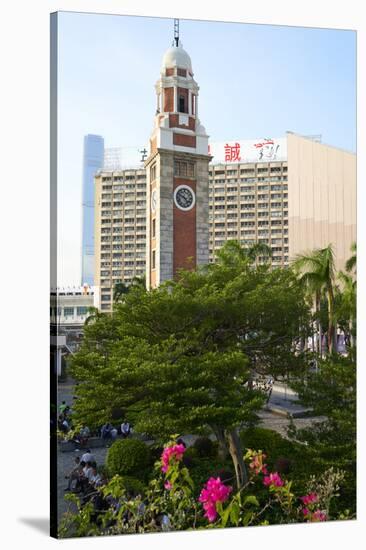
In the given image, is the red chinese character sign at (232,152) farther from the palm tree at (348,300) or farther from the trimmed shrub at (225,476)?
the trimmed shrub at (225,476)

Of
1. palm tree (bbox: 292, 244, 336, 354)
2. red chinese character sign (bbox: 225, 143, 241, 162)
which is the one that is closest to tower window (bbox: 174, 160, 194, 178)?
red chinese character sign (bbox: 225, 143, 241, 162)

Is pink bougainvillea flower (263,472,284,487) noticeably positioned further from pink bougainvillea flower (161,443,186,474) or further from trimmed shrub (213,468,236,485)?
pink bougainvillea flower (161,443,186,474)

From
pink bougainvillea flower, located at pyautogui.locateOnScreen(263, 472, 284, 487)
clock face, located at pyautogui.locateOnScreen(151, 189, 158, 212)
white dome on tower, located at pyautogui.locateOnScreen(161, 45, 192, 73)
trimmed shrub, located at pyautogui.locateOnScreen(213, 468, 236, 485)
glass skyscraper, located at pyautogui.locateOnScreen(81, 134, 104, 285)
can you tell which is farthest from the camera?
clock face, located at pyautogui.locateOnScreen(151, 189, 158, 212)

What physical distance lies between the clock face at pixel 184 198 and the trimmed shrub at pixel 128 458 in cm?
286

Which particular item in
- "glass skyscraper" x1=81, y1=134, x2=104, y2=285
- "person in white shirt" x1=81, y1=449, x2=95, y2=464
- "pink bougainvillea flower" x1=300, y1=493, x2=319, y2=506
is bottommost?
"pink bougainvillea flower" x1=300, y1=493, x2=319, y2=506

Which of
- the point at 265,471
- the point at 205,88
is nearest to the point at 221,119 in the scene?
the point at 205,88

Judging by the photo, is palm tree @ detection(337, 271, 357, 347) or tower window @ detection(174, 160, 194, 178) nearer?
tower window @ detection(174, 160, 194, 178)

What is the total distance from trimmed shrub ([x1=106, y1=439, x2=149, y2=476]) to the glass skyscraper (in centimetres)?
199

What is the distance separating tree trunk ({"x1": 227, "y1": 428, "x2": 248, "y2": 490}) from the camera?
8742 mm

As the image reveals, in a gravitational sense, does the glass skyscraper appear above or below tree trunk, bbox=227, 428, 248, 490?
above

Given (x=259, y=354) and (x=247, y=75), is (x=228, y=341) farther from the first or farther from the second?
(x=247, y=75)

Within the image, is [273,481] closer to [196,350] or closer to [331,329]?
[196,350]

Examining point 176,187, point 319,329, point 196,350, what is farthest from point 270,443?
point 176,187

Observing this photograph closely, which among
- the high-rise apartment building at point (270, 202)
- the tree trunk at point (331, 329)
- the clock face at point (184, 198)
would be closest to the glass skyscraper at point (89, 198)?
the high-rise apartment building at point (270, 202)
